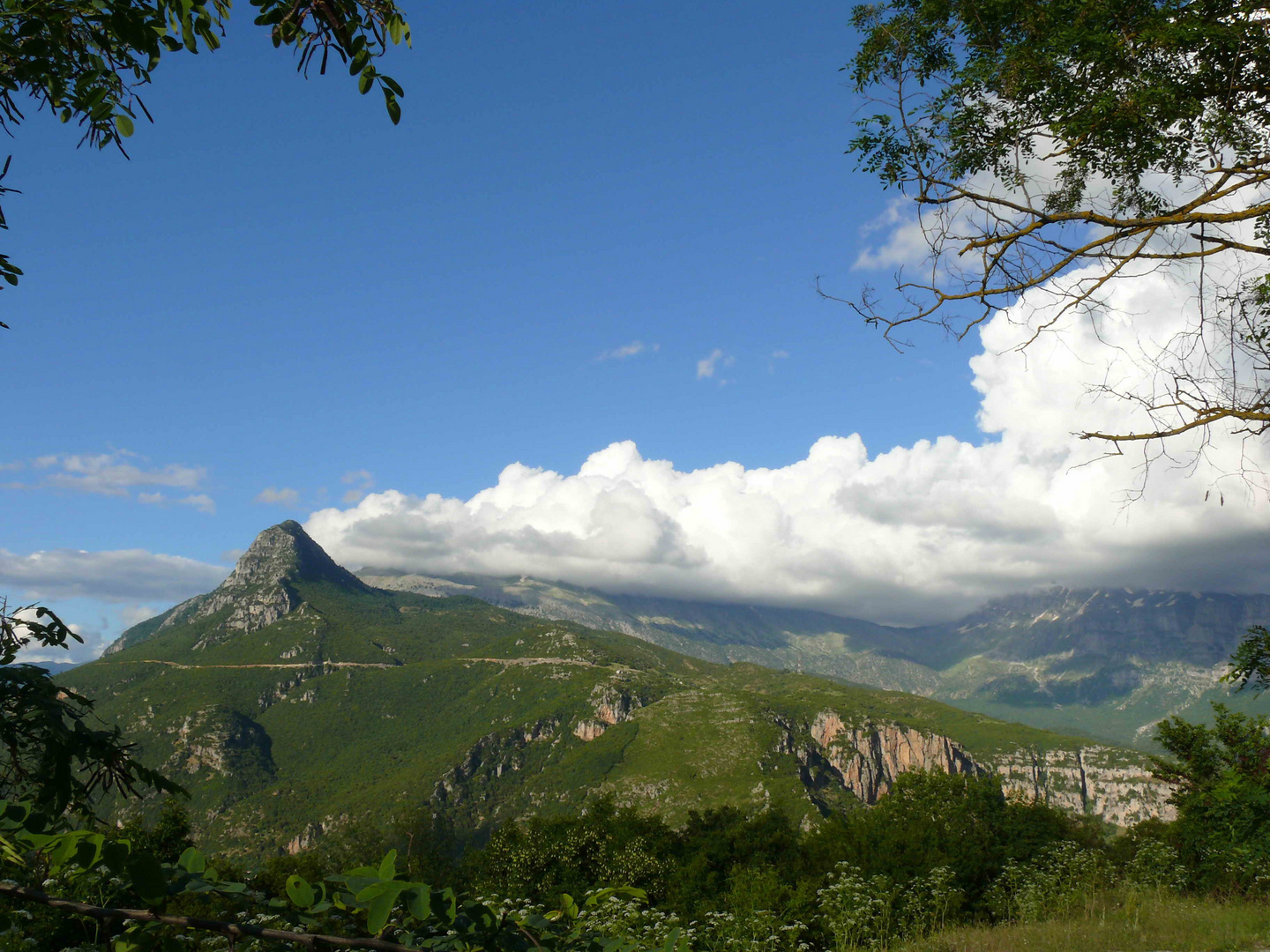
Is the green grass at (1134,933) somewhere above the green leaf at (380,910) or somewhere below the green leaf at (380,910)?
below

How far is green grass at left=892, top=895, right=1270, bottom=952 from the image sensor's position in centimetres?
975

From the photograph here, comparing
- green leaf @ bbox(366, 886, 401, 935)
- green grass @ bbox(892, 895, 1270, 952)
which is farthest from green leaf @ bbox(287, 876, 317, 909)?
green grass @ bbox(892, 895, 1270, 952)

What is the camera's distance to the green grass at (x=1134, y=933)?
9.75 meters

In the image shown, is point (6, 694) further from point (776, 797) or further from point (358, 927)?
point (776, 797)

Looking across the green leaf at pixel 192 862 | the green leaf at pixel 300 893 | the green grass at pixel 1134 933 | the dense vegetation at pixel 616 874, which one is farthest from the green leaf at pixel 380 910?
the green grass at pixel 1134 933

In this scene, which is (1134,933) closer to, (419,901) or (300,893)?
(419,901)

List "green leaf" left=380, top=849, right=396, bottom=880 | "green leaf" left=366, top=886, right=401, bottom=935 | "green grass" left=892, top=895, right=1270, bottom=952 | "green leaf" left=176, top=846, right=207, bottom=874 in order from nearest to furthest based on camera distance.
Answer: "green leaf" left=366, top=886, right=401, bottom=935 < "green leaf" left=380, top=849, right=396, bottom=880 < "green leaf" left=176, top=846, right=207, bottom=874 < "green grass" left=892, top=895, right=1270, bottom=952

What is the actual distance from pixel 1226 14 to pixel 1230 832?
1695 cm

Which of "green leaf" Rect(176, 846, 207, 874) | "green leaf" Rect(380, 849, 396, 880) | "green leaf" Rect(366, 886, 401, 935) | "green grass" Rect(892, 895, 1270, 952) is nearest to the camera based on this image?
"green leaf" Rect(366, 886, 401, 935)

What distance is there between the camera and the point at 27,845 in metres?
2.22

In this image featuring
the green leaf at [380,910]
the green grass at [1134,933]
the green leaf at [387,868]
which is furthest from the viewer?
the green grass at [1134,933]

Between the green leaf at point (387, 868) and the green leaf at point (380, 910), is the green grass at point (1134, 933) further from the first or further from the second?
the green leaf at point (380, 910)

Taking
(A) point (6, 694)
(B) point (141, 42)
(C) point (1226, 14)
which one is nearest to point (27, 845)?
(A) point (6, 694)

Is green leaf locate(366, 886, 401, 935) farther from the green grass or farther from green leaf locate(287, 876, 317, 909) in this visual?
the green grass
